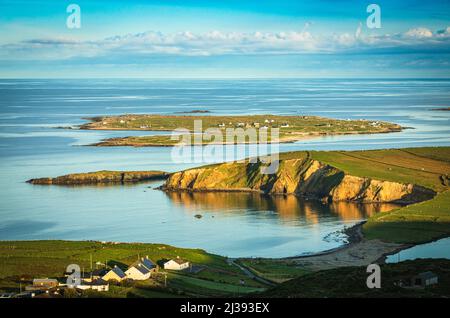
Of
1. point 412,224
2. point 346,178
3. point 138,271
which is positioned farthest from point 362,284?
point 346,178

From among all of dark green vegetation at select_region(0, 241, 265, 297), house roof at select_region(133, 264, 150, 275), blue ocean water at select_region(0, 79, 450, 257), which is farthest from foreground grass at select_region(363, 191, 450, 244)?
house roof at select_region(133, 264, 150, 275)

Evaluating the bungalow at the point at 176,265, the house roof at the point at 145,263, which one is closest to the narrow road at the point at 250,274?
the bungalow at the point at 176,265

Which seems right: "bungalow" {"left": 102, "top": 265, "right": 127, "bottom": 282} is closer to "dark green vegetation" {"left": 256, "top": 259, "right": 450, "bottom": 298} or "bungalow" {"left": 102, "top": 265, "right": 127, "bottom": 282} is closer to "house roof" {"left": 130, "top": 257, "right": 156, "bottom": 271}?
"house roof" {"left": 130, "top": 257, "right": 156, "bottom": 271}

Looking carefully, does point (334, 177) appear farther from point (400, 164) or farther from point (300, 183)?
point (400, 164)
